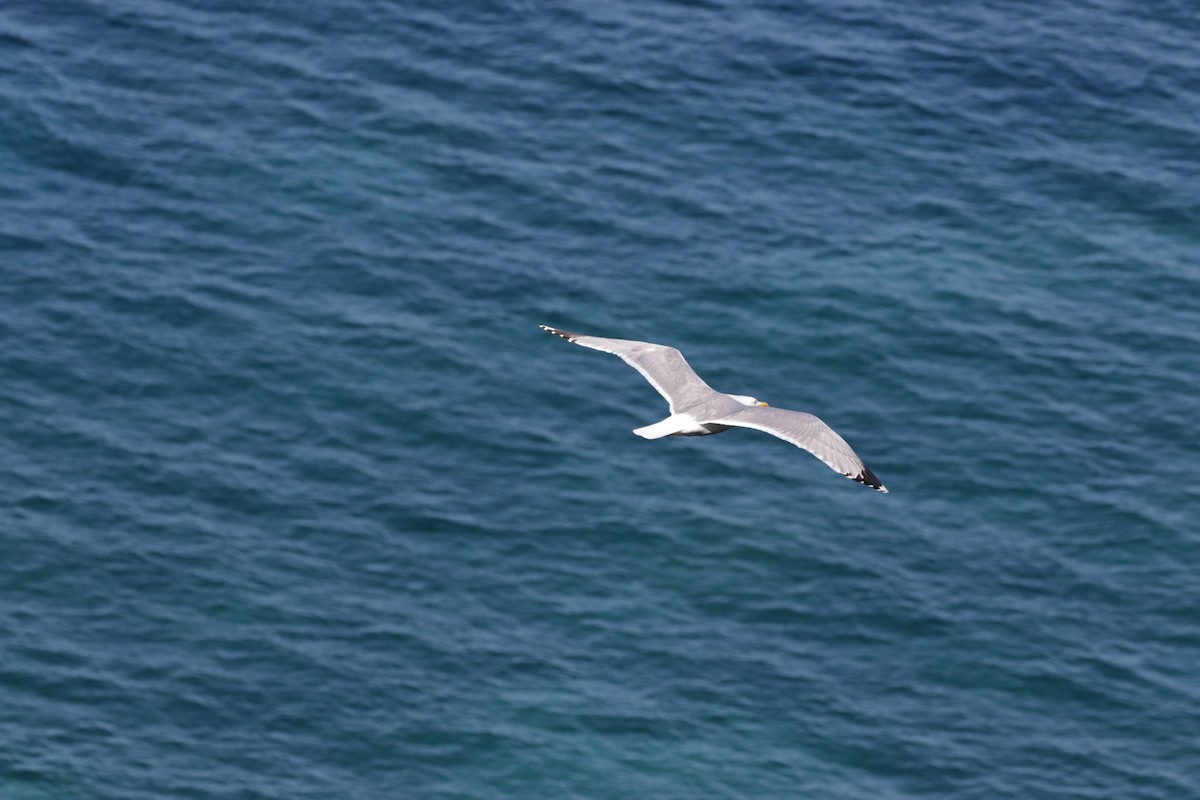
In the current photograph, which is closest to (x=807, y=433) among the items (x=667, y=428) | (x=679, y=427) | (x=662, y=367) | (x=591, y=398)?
(x=679, y=427)

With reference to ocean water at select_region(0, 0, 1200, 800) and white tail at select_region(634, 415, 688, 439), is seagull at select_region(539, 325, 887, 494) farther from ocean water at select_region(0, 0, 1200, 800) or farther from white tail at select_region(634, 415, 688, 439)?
ocean water at select_region(0, 0, 1200, 800)

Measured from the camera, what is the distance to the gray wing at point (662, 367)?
55.0 m

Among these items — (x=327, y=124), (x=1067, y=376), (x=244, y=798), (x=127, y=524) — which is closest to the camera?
(x=244, y=798)

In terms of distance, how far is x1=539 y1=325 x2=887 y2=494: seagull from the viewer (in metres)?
50.9

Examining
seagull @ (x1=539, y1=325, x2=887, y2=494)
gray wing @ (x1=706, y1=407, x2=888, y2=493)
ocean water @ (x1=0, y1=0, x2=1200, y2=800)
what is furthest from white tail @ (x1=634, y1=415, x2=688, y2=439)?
ocean water @ (x1=0, y1=0, x2=1200, y2=800)

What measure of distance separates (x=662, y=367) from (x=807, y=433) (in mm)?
5790

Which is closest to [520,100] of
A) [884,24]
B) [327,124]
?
[327,124]

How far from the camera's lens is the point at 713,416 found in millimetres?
53031

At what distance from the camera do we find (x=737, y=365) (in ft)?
328

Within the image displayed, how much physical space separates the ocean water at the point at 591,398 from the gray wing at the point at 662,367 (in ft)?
106

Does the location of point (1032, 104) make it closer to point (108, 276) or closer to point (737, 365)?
point (737, 365)

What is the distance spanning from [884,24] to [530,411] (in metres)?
31.6

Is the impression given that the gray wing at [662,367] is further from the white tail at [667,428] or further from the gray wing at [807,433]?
the gray wing at [807,433]

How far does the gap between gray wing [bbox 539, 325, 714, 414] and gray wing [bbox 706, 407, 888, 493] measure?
1.78 metres
